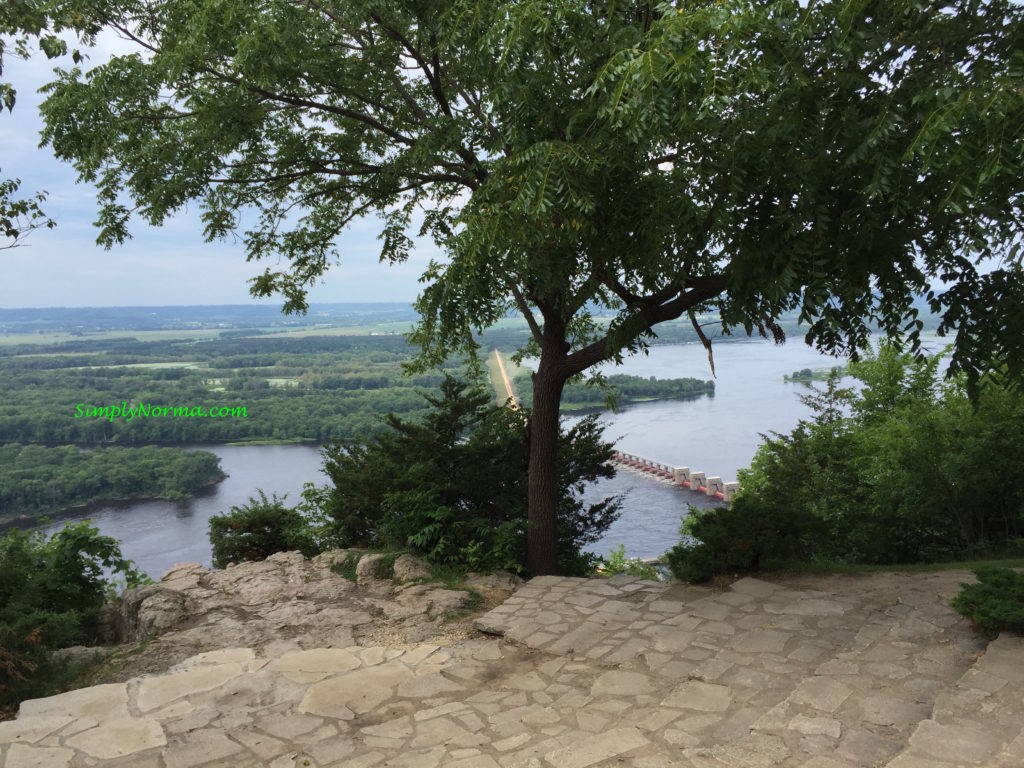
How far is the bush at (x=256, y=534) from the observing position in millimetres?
8422

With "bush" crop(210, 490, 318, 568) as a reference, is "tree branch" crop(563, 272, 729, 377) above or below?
above

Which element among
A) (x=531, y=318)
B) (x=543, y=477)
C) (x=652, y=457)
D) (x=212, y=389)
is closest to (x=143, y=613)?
(x=543, y=477)

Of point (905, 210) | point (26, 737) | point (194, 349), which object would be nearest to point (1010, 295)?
point (905, 210)

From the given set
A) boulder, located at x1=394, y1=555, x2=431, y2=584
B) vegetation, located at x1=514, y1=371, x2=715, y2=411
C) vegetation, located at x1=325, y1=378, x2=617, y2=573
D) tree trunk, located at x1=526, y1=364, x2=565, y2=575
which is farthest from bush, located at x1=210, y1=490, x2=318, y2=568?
vegetation, located at x1=514, y1=371, x2=715, y2=411

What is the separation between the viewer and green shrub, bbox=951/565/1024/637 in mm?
3682

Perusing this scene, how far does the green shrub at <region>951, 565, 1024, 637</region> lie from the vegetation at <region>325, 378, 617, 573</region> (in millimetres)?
3510

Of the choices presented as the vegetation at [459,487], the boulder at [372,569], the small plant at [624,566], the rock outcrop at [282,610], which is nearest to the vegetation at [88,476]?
the vegetation at [459,487]

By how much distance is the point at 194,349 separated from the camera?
2847cm

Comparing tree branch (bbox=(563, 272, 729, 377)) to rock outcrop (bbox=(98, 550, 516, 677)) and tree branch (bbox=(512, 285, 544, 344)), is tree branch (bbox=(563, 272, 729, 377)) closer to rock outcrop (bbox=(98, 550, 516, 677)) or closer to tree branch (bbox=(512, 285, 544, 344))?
tree branch (bbox=(512, 285, 544, 344))

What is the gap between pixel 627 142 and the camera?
12.1 ft

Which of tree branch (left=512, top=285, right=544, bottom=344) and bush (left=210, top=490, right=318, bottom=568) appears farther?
bush (left=210, top=490, right=318, bottom=568)

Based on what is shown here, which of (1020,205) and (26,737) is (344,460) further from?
(1020,205)

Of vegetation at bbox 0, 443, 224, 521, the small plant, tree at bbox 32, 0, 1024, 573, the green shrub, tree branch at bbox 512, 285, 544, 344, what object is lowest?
the small plant

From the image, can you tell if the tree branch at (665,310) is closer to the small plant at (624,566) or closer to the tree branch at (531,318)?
the tree branch at (531,318)
